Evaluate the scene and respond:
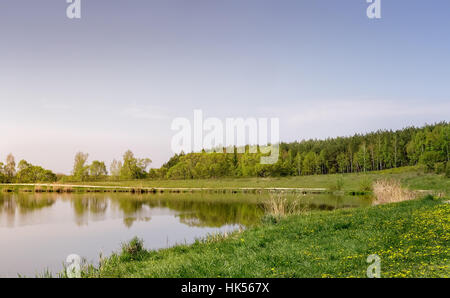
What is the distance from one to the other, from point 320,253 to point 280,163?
234 ft

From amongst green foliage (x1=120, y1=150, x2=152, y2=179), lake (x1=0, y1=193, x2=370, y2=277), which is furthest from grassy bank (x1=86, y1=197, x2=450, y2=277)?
green foliage (x1=120, y1=150, x2=152, y2=179)

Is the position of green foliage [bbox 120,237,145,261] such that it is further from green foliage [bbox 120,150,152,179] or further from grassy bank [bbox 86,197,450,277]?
green foliage [bbox 120,150,152,179]

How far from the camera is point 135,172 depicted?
8119 cm

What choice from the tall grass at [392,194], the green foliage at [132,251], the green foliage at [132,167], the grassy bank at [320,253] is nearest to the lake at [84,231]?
the green foliage at [132,251]

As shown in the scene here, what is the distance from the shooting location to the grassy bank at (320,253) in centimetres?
714

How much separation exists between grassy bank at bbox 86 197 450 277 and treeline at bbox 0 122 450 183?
6283 cm

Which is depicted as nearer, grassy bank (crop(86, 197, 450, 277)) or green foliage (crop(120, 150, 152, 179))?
grassy bank (crop(86, 197, 450, 277))

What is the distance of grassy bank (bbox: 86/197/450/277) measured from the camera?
714cm

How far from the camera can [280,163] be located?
79.3 meters

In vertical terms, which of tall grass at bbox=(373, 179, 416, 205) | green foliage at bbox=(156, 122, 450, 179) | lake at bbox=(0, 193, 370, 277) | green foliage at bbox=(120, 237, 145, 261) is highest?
green foliage at bbox=(156, 122, 450, 179)

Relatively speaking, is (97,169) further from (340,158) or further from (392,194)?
→ (392,194)

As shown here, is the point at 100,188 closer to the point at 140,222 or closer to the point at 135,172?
the point at 135,172

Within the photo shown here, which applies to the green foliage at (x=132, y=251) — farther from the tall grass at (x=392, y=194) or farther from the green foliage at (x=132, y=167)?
the green foliage at (x=132, y=167)
